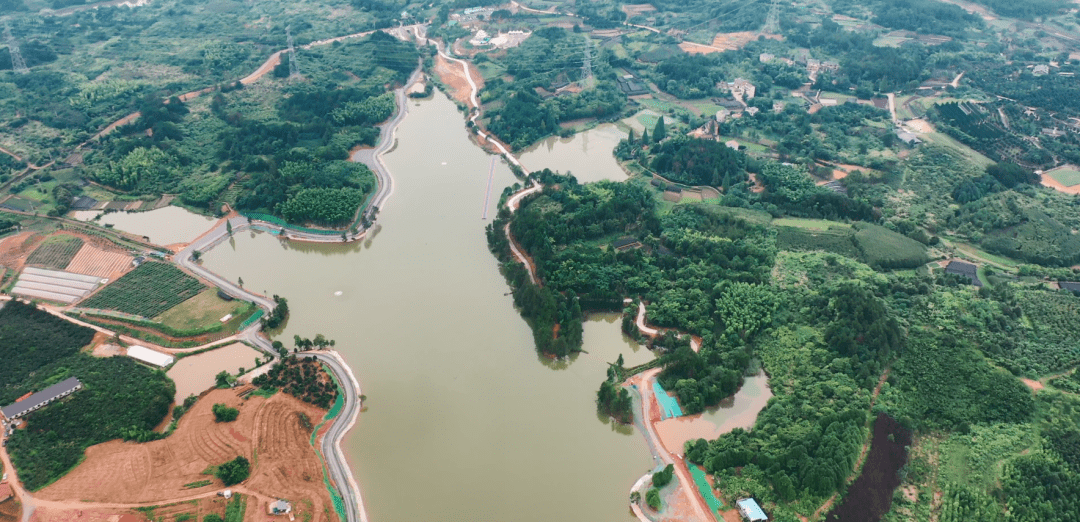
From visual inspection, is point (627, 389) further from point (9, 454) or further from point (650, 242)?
point (9, 454)

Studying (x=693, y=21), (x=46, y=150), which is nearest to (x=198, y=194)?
(x=46, y=150)

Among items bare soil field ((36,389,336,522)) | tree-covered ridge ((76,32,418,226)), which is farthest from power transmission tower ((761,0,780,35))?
bare soil field ((36,389,336,522))

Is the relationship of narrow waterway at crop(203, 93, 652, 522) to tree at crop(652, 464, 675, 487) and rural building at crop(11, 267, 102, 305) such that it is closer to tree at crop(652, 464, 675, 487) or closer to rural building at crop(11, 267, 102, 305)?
tree at crop(652, 464, 675, 487)

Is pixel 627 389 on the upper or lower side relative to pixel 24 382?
lower

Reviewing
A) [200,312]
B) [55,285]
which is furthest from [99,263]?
[200,312]

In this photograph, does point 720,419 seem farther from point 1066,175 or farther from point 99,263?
point 1066,175

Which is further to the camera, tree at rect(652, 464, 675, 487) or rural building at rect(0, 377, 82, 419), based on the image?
rural building at rect(0, 377, 82, 419)
